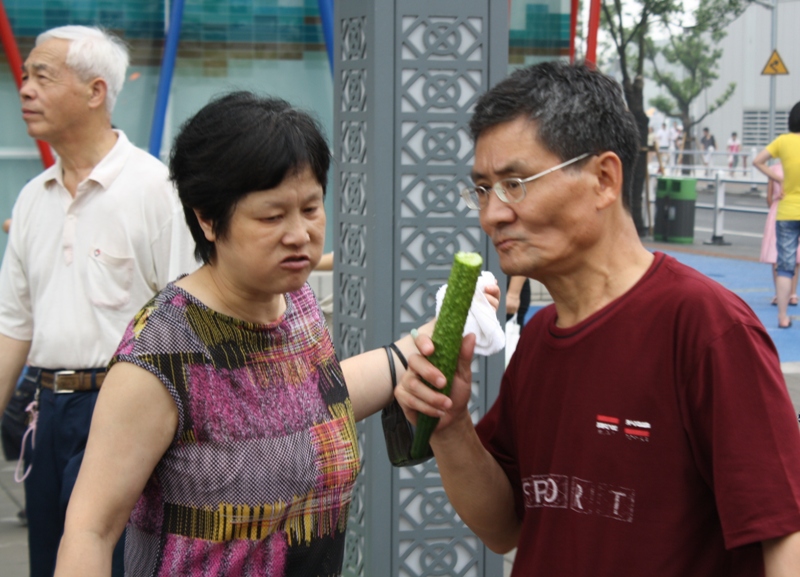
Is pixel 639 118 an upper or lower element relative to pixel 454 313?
upper

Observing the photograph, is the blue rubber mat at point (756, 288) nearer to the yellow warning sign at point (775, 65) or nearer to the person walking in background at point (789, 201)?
the person walking in background at point (789, 201)

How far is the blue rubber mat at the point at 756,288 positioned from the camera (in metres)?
10.4

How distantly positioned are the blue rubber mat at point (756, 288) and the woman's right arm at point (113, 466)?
774 cm

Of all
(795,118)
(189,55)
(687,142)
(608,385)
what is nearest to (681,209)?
(795,118)

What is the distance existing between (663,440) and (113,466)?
1.01 meters

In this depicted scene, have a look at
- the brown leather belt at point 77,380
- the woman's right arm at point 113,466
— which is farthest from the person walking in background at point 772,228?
the woman's right arm at point 113,466

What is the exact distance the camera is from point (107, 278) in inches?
144

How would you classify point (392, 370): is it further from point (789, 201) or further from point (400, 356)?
point (789, 201)

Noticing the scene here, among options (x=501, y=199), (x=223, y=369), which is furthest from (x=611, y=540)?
(x=223, y=369)

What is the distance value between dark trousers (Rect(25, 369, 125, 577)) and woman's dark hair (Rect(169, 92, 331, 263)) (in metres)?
1.62

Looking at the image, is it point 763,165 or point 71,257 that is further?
point 763,165

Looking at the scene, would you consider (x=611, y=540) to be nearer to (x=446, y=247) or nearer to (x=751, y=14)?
(x=446, y=247)

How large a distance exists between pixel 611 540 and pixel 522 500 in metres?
0.44

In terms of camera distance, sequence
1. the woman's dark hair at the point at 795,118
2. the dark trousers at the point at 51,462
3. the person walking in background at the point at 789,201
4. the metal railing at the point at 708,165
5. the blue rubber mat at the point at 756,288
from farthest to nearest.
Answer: the metal railing at the point at 708,165, the blue rubber mat at the point at 756,288, the person walking in background at the point at 789,201, the woman's dark hair at the point at 795,118, the dark trousers at the point at 51,462
